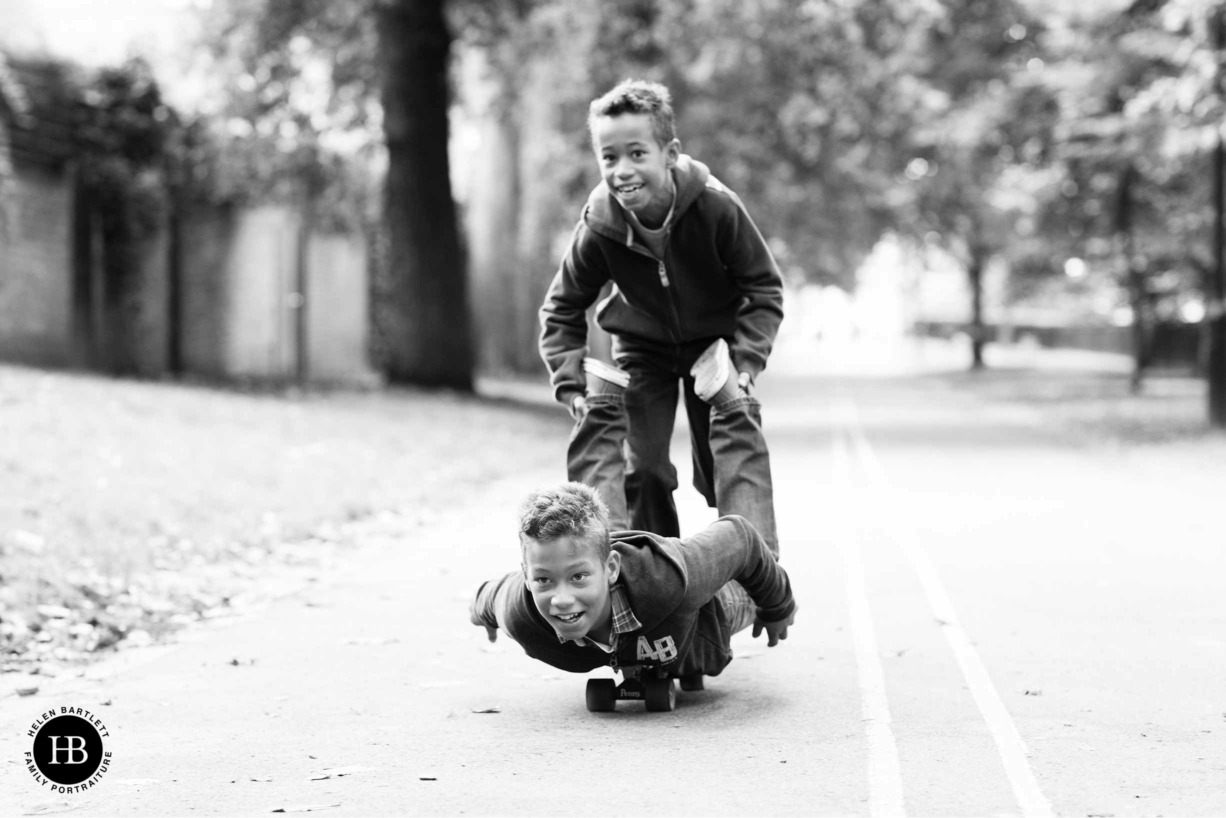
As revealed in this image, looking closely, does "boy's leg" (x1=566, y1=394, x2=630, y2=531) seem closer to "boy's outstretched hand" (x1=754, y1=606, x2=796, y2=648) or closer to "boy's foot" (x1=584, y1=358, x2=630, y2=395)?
"boy's foot" (x1=584, y1=358, x2=630, y2=395)

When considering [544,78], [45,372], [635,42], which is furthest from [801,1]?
[45,372]

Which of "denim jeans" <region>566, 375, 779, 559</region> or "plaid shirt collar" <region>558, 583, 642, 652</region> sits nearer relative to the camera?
"plaid shirt collar" <region>558, 583, 642, 652</region>

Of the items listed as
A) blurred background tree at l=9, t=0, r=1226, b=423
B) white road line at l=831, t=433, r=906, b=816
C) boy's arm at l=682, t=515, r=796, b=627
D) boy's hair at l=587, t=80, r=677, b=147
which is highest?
blurred background tree at l=9, t=0, r=1226, b=423

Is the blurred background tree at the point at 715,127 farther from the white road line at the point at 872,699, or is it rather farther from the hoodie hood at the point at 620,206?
the hoodie hood at the point at 620,206

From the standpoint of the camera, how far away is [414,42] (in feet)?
71.4

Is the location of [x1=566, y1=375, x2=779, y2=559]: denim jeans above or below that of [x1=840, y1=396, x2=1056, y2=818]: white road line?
above

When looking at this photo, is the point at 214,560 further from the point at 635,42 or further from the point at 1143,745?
the point at 635,42

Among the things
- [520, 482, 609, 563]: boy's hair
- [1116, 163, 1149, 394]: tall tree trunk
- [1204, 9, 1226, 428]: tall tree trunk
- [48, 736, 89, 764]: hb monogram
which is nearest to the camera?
[48, 736, 89, 764]: hb monogram

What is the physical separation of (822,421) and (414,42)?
25.5 feet

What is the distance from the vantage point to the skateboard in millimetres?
5617

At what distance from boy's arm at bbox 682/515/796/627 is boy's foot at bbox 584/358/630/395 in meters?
0.73

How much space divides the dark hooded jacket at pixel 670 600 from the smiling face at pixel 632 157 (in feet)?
3.87

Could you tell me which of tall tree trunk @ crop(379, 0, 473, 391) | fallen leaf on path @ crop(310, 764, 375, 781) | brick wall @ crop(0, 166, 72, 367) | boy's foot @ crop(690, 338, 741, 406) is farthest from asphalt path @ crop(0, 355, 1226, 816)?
tall tree trunk @ crop(379, 0, 473, 391)

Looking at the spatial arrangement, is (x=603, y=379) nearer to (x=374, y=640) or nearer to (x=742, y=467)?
(x=742, y=467)
